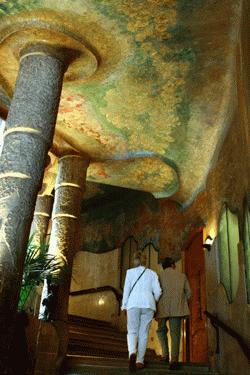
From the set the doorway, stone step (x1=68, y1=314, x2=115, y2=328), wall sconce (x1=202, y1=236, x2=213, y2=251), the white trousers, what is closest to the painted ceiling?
wall sconce (x1=202, y1=236, x2=213, y2=251)

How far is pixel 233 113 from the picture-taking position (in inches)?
249

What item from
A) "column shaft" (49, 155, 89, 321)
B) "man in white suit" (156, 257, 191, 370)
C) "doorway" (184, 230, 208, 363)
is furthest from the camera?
"doorway" (184, 230, 208, 363)

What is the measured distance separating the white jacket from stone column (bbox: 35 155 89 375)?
4.52ft

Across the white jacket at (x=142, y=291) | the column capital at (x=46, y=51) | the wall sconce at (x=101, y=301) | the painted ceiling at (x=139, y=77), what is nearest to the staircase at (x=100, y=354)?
the white jacket at (x=142, y=291)

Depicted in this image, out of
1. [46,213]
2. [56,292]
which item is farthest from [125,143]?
[56,292]

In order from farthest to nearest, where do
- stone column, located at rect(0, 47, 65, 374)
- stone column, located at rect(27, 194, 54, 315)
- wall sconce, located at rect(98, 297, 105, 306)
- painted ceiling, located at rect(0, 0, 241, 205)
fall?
wall sconce, located at rect(98, 297, 105, 306)
stone column, located at rect(27, 194, 54, 315)
painted ceiling, located at rect(0, 0, 241, 205)
stone column, located at rect(0, 47, 65, 374)

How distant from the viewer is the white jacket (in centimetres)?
525

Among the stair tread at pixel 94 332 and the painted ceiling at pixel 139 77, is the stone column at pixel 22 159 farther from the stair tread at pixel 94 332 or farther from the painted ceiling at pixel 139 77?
the stair tread at pixel 94 332

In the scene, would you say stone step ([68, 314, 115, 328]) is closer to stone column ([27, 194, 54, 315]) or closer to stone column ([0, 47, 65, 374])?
stone column ([27, 194, 54, 315])

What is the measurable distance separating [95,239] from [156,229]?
255 cm

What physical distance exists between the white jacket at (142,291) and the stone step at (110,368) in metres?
0.80

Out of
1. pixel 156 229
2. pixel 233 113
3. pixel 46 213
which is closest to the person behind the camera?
pixel 233 113

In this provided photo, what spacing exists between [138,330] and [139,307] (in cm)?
31

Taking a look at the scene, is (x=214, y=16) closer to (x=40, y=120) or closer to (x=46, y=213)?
(x=40, y=120)
